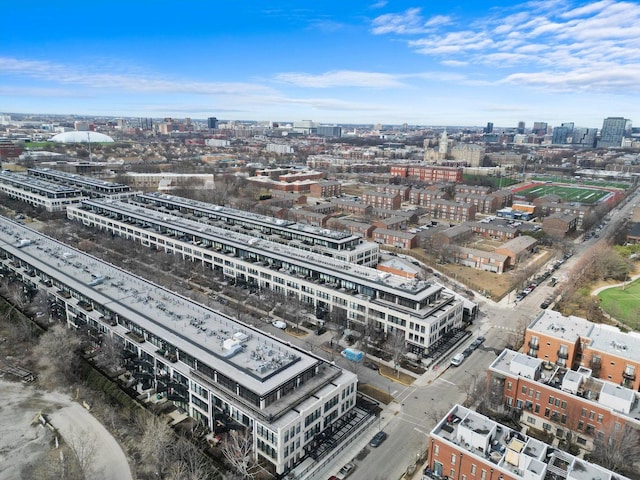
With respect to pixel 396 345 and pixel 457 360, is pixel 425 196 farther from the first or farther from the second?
pixel 396 345

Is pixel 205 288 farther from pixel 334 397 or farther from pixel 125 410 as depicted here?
pixel 334 397

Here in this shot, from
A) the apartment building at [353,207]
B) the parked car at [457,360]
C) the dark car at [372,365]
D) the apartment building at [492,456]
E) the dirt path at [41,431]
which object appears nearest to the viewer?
the apartment building at [492,456]

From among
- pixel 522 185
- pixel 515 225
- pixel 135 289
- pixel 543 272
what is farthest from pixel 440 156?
pixel 135 289

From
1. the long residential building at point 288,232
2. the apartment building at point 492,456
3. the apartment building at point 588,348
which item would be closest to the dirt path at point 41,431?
the apartment building at point 492,456

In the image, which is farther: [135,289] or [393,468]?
[135,289]

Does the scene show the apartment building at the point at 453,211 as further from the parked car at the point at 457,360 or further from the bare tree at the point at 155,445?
the bare tree at the point at 155,445
